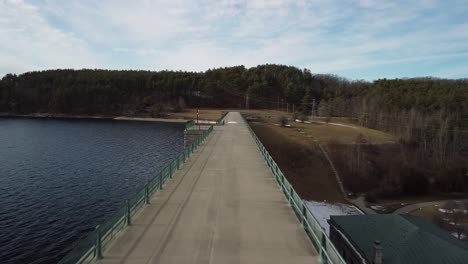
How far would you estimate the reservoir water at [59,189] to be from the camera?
24442 mm

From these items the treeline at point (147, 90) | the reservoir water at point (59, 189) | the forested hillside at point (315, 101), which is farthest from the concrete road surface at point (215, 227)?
the treeline at point (147, 90)

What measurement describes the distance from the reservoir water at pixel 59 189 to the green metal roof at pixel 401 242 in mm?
17011

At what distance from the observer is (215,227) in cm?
1221

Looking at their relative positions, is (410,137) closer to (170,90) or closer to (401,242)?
(401,242)

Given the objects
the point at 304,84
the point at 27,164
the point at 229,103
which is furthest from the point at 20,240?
the point at 304,84

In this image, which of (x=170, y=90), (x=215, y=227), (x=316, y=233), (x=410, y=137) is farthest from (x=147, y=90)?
(x=316, y=233)

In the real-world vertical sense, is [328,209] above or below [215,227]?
below

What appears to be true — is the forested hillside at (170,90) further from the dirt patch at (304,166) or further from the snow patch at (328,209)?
the snow patch at (328,209)

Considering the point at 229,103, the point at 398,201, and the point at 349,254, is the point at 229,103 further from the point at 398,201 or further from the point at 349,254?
the point at 349,254

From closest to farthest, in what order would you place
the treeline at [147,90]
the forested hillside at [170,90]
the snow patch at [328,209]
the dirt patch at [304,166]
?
the snow patch at [328,209] → the dirt patch at [304,166] → the forested hillside at [170,90] → the treeline at [147,90]

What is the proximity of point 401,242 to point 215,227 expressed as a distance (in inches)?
498

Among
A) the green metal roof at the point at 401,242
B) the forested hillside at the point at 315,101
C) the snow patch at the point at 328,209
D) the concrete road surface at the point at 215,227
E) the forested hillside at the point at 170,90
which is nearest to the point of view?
the concrete road surface at the point at 215,227

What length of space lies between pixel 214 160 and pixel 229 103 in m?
149

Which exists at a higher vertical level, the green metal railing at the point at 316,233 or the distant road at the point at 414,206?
the green metal railing at the point at 316,233
